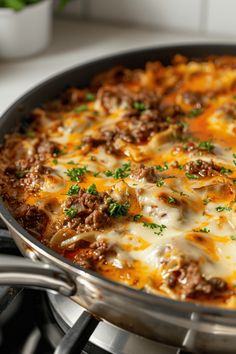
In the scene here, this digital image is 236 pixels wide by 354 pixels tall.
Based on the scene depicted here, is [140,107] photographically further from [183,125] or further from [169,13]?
[169,13]

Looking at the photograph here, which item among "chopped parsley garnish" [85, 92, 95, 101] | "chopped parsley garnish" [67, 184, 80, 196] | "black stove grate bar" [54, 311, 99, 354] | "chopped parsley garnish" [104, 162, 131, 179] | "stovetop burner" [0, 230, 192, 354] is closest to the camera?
"black stove grate bar" [54, 311, 99, 354]

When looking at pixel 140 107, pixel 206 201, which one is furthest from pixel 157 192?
pixel 140 107

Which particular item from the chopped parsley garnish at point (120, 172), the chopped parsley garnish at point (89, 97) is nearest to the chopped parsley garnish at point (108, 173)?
the chopped parsley garnish at point (120, 172)

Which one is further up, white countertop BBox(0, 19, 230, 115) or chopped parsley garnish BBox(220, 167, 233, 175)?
chopped parsley garnish BBox(220, 167, 233, 175)

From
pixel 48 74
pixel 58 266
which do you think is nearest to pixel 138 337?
pixel 58 266

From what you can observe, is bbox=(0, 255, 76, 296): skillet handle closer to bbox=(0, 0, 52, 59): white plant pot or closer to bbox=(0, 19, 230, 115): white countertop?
bbox=(0, 19, 230, 115): white countertop

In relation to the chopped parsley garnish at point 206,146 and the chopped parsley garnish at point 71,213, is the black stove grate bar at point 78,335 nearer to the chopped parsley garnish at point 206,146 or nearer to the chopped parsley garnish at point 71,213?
the chopped parsley garnish at point 71,213

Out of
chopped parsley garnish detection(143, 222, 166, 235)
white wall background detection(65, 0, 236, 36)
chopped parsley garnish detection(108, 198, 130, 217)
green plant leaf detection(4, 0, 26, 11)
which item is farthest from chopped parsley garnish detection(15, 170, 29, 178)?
white wall background detection(65, 0, 236, 36)

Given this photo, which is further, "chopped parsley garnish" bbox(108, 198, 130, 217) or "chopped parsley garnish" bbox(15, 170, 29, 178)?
"chopped parsley garnish" bbox(15, 170, 29, 178)

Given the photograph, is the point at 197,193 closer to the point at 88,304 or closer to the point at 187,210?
the point at 187,210
